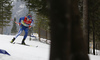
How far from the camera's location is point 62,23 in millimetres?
1180

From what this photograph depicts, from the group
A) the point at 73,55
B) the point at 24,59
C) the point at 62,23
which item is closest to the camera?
the point at 62,23

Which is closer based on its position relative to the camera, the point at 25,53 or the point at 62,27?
the point at 62,27

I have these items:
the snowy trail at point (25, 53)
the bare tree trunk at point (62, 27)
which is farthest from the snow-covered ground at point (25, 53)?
the bare tree trunk at point (62, 27)

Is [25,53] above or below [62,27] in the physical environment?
below

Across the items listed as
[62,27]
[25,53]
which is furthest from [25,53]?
[62,27]

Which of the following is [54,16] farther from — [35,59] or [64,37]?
[35,59]

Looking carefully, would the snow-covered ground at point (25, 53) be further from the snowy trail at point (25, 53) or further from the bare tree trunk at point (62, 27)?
the bare tree trunk at point (62, 27)

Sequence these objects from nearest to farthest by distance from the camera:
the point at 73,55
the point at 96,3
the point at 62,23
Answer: the point at 62,23, the point at 73,55, the point at 96,3

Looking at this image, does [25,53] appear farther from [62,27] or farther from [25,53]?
[62,27]

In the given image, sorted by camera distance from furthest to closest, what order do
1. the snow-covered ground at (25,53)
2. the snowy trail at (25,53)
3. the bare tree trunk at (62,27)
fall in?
the snowy trail at (25,53), the snow-covered ground at (25,53), the bare tree trunk at (62,27)

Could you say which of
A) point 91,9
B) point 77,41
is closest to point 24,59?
point 77,41

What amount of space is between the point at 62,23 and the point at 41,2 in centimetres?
950

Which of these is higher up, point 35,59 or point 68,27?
point 68,27

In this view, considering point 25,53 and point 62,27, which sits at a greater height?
point 62,27
